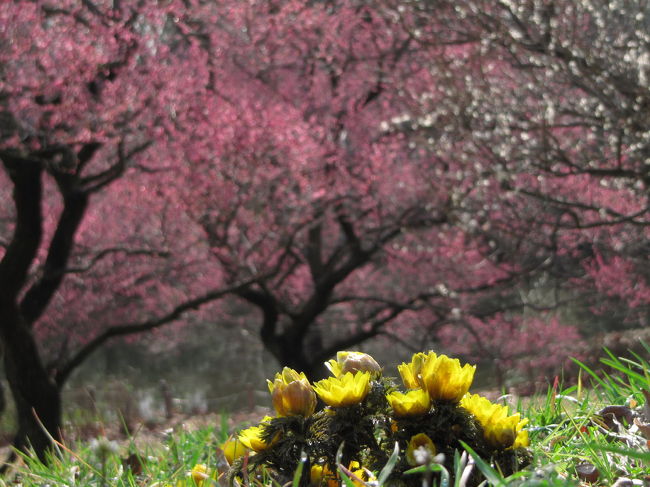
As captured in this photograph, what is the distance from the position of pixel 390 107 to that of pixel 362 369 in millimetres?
10135

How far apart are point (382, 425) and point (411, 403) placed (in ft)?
0.38

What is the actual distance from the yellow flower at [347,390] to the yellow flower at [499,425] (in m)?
0.25

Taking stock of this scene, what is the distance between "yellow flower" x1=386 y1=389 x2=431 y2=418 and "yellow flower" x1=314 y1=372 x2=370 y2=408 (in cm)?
7

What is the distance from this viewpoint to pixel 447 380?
5.25 feet

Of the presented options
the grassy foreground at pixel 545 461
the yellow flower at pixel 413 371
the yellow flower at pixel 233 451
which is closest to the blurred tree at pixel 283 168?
the grassy foreground at pixel 545 461

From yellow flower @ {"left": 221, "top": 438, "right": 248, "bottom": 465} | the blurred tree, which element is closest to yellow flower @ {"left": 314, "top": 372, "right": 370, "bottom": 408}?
yellow flower @ {"left": 221, "top": 438, "right": 248, "bottom": 465}

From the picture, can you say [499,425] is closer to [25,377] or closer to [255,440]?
[255,440]

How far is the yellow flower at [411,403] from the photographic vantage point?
157 cm

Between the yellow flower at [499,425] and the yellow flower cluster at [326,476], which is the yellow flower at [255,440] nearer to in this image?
the yellow flower cluster at [326,476]

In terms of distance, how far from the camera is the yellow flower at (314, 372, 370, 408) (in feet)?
5.21

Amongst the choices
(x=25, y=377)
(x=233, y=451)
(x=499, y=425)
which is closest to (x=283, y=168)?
(x=25, y=377)

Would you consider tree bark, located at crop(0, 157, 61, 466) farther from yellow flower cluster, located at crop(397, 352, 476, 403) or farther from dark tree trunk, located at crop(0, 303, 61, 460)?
yellow flower cluster, located at crop(397, 352, 476, 403)

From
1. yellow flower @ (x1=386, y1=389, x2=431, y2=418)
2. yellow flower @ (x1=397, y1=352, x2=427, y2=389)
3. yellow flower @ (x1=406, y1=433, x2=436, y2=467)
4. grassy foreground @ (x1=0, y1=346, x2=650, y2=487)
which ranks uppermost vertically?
yellow flower @ (x1=397, y1=352, x2=427, y2=389)

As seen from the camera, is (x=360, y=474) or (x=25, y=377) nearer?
(x=360, y=474)
